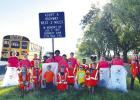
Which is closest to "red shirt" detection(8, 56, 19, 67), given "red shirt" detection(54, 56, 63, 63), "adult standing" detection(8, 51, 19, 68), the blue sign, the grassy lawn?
"adult standing" detection(8, 51, 19, 68)

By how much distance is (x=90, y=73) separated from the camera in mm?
22766

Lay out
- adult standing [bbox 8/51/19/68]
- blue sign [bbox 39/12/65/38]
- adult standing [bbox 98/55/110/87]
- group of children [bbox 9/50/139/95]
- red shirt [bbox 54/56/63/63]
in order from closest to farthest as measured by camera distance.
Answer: blue sign [bbox 39/12/65/38]
group of children [bbox 9/50/139/95]
adult standing [bbox 98/55/110/87]
red shirt [bbox 54/56/63/63]
adult standing [bbox 8/51/19/68]

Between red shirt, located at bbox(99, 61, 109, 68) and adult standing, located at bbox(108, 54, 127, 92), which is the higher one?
red shirt, located at bbox(99, 61, 109, 68)

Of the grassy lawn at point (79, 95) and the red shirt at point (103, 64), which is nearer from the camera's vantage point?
the grassy lawn at point (79, 95)

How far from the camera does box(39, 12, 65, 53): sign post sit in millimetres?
22750

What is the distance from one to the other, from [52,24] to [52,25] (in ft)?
0.18

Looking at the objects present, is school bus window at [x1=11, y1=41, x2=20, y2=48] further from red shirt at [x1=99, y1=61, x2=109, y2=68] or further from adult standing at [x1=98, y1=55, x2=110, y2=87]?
red shirt at [x1=99, y1=61, x2=109, y2=68]

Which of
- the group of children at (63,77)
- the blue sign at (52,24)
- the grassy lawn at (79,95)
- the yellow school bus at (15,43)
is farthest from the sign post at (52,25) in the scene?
the yellow school bus at (15,43)

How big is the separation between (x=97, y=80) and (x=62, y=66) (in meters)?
1.95

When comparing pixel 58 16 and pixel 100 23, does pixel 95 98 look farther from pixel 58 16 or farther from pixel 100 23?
pixel 100 23

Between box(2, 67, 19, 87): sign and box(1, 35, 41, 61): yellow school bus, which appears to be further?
box(1, 35, 41, 61): yellow school bus

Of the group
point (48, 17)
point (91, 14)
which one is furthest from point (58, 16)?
point (91, 14)

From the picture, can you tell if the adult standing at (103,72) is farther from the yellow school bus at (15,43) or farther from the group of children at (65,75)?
the yellow school bus at (15,43)

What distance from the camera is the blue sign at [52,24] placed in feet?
74.6
